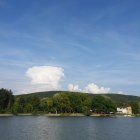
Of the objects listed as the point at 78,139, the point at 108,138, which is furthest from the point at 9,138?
the point at 108,138

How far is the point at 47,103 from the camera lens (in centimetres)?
19812

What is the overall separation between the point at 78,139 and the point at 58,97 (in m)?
135

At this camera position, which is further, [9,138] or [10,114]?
[10,114]

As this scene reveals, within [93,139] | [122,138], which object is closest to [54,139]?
[93,139]

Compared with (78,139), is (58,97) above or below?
above

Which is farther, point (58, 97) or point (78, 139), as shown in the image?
point (58, 97)

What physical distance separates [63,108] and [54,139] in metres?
139

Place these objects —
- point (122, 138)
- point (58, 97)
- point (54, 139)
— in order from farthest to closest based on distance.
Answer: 1. point (58, 97)
2. point (122, 138)
3. point (54, 139)

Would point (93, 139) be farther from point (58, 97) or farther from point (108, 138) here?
point (58, 97)

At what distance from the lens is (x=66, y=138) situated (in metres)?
62.2

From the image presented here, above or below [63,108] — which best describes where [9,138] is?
below

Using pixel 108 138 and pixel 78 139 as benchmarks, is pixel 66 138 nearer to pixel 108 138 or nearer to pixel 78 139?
pixel 78 139

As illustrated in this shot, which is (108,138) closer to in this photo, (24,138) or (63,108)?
(24,138)

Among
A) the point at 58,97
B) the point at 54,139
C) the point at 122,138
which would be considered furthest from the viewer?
the point at 58,97
